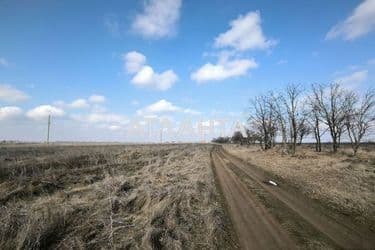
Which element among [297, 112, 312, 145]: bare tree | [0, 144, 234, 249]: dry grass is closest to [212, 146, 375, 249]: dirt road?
[0, 144, 234, 249]: dry grass

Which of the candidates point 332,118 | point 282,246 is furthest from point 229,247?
point 332,118

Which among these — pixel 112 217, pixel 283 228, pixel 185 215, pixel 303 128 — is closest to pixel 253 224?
pixel 283 228

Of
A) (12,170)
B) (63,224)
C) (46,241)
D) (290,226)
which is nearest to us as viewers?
(46,241)

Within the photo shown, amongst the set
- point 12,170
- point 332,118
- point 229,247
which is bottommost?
point 229,247

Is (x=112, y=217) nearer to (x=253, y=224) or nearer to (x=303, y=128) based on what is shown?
(x=253, y=224)

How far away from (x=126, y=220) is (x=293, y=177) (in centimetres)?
1458

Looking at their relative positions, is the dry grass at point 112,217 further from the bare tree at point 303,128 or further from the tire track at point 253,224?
the bare tree at point 303,128

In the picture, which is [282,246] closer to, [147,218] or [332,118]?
[147,218]

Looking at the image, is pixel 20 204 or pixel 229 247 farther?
pixel 20 204

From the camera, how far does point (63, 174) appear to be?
18656 millimetres

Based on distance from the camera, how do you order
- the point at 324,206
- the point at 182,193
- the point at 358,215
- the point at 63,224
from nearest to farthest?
the point at 63,224 → the point at 358,215 → the point at 324,206 → the point at 182,193

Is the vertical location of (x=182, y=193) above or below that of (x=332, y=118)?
below

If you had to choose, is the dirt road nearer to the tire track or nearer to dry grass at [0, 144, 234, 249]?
the tire track

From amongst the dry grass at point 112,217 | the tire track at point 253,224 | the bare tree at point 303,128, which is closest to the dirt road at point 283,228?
the tire track at point 253,224
